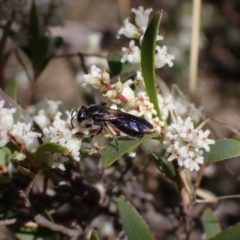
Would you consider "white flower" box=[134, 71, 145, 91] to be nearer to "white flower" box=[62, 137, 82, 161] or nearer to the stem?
"white flower" box=[62, 137, 82, 161]

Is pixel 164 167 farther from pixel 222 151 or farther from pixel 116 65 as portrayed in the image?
pixel 116 65

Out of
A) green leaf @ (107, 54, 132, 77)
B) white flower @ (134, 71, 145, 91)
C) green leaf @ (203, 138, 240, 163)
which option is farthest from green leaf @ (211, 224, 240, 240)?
green leaf @ (107, 54, 132, 77)

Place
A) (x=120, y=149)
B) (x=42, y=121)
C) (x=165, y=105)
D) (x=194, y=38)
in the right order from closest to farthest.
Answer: (x=120, y=149) → (x=165, y=105) → (x=42, y=121) → (x=194, y=38)

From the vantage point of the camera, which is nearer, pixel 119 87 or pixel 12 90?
pixel 119 87

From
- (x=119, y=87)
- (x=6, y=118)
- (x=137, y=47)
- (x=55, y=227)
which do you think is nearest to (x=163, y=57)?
(x=137, y=47)

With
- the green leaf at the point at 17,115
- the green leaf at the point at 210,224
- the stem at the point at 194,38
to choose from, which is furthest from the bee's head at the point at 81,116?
the stem at the point at 194,38

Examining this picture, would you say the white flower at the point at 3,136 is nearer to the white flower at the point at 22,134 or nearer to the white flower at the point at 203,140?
the white flower at the point at 22,134

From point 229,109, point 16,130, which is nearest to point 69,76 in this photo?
point 229,109
